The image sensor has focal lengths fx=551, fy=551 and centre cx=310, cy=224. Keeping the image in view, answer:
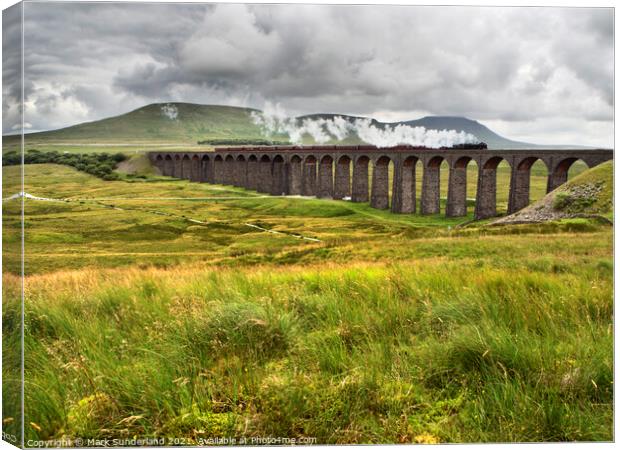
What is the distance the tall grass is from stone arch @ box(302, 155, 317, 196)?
5922 mm

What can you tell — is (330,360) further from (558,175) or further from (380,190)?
(380,190)

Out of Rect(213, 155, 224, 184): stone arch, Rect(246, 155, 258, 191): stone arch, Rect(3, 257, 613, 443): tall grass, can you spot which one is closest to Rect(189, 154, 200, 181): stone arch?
Rect(213, 155, 224, 184): stone arch

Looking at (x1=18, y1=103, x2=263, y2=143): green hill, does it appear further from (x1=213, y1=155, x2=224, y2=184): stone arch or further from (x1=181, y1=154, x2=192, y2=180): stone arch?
(x1=213, y1=155, x2=224, y2=184): stone arch

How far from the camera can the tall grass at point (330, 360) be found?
5168mm

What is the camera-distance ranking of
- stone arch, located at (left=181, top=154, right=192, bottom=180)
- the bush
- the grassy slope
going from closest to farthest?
the bush < the grassy slope < stone arch, located at (left=181, top=154, right=192, bottom=180)

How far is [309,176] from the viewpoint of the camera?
1462cm

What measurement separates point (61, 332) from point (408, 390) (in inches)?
152

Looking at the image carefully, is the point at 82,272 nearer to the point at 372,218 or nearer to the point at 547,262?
the point at 372,218

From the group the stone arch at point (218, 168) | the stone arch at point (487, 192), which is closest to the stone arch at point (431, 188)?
the stone arch at point (487, 192)

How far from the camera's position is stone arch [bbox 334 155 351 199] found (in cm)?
1252

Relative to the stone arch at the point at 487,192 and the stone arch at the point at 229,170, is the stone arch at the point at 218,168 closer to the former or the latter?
the stone arch at the point at 229,170

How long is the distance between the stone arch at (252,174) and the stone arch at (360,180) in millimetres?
2401

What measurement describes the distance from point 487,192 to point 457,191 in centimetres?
300

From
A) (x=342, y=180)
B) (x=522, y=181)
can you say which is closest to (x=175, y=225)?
(x=342, y=180)
